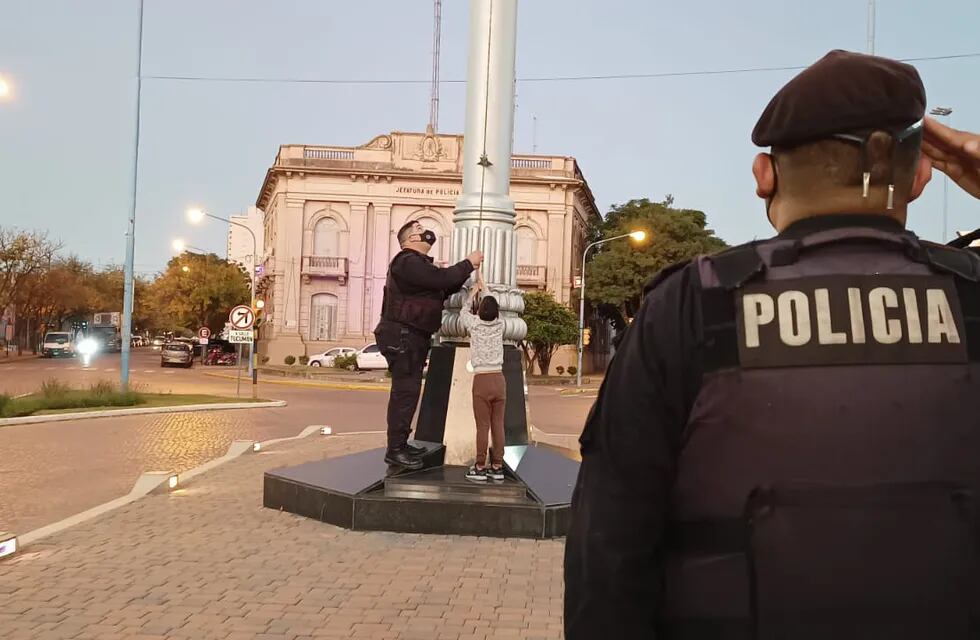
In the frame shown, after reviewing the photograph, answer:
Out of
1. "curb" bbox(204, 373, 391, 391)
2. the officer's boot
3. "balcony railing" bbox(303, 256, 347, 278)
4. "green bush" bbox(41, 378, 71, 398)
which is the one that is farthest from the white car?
the officer's boot

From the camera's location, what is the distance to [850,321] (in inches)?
56.4

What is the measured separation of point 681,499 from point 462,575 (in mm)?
4039

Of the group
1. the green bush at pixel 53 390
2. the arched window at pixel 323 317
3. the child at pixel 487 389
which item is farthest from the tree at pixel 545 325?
the child at pixel 487 389

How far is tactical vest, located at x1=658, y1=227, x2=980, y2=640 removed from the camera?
1379mm

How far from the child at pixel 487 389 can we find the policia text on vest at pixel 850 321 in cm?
536

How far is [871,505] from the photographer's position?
54.3 inches

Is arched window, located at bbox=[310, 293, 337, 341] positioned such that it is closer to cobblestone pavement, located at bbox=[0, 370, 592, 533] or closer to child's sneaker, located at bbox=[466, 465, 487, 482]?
cobblestone pavement, located at bbox=[0, 370, 592, 533]

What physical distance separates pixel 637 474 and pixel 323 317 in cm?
4594

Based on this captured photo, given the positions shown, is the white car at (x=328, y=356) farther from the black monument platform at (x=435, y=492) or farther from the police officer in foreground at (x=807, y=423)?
the police officer in foreground at (x=807, y=423)

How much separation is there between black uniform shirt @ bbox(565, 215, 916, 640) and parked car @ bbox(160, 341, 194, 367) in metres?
44.6

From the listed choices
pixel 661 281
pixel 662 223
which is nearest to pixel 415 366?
pixel 661 281

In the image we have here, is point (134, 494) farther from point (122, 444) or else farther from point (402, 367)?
point (122, 444)

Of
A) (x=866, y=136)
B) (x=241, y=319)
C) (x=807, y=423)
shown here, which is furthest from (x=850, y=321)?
(x=241, y=319)

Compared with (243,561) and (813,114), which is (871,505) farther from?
(243,561)
